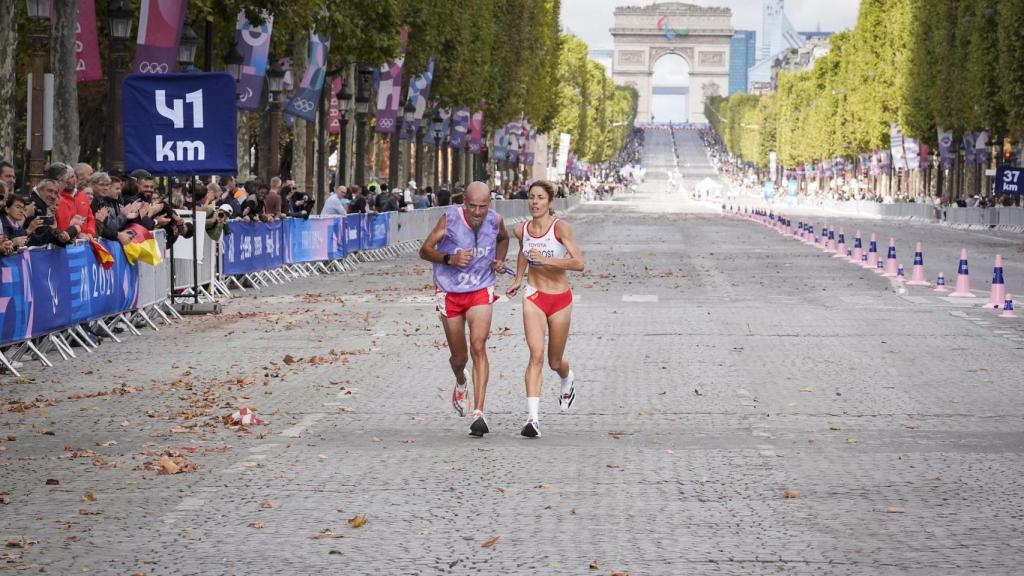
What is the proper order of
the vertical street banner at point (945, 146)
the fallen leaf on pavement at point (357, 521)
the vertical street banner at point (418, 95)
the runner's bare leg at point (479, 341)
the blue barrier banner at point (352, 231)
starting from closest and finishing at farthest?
the fallen leaf on pavement at point (357, 521), the runner's bare leg at point (479, 341), the blue barrier banner at point (352, 231), the vertical street banner at point (418, 95), the vertical street banner at point (945, 146)

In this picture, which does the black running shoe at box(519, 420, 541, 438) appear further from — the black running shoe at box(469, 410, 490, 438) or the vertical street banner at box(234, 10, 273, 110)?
the vertical street banner at box(234, 10, 273, 110)

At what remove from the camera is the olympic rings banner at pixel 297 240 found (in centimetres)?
2933

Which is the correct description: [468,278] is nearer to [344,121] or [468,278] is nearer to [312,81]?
[312,81]

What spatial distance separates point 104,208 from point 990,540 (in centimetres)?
1384

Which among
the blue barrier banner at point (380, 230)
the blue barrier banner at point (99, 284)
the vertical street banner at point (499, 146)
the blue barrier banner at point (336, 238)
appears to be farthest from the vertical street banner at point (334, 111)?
the blue barrier banner at point (99, 284)

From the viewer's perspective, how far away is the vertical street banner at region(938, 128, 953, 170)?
87.8 meters

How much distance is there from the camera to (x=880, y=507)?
32.5 ft

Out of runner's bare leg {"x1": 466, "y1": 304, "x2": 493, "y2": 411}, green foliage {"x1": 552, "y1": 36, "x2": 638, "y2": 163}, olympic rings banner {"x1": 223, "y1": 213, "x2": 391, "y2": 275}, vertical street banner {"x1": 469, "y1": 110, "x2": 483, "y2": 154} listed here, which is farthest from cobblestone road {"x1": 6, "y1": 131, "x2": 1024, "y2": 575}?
green foliage {"x1": 552, "y1": 36, "x2": 638, "y2": 163}

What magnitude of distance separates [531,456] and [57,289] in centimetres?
802

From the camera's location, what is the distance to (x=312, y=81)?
4275 cm

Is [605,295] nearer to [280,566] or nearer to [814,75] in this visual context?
[280,566]

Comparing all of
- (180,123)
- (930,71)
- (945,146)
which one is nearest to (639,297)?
(180,123)

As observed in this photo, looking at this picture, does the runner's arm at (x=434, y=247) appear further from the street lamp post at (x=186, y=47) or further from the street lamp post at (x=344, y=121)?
the street lamp post at (x=344, y=121)

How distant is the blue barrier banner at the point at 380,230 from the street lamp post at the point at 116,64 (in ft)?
35.2
